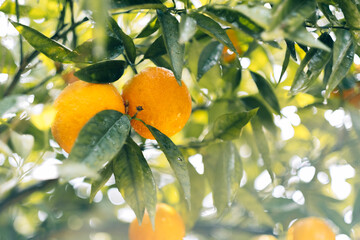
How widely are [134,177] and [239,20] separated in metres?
0.33

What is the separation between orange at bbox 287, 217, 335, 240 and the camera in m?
1.26

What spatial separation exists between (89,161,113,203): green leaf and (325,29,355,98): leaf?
45 centimetres

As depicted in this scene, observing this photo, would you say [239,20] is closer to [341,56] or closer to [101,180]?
[341,56]

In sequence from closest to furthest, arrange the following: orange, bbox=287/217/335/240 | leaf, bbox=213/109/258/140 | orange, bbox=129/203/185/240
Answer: leaf, bbox=213/109/258/140
orange, bbox=129/203/185/240
orange, bbox=287/217/335/240

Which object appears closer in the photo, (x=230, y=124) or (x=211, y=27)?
(x=211, y=27)

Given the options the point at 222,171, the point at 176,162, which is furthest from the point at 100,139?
the point at 222,171

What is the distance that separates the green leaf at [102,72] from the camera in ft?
2.30

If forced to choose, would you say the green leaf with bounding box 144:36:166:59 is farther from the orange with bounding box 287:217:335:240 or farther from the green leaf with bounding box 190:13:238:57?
the orange with bounding box 287:217:335:240

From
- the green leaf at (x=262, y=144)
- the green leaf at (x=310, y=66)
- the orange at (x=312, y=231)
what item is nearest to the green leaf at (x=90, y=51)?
the green leaf at (x=310, y=66)

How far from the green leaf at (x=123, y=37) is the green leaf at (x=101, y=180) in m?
0.22

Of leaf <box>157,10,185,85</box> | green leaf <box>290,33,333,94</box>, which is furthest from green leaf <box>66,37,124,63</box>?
green leaf <box>290,33,333,94</box>

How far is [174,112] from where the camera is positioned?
778 mm

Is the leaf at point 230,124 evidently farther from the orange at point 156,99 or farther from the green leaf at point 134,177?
the green leaf at point 134,177

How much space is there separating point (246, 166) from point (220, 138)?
649 millimetres
